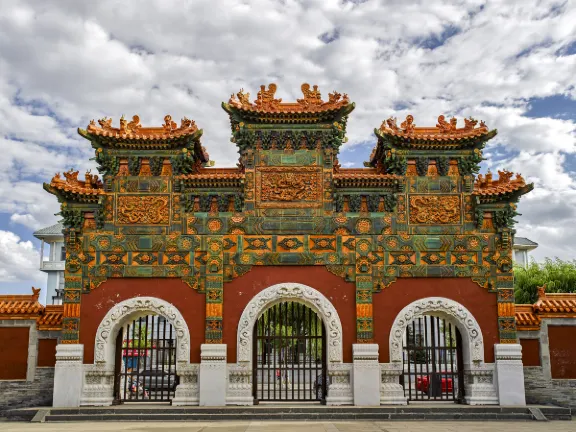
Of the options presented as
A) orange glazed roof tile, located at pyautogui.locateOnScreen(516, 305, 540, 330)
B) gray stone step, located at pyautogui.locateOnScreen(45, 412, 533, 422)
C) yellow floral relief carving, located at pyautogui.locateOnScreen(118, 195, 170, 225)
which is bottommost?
gray stone step, located at pyautogui.locateOnScreen(45, 412, 533, 422)

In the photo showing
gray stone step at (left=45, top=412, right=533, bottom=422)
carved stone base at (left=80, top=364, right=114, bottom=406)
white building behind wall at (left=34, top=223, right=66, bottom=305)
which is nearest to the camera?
gray stone step at (left=45, top=412, right=533, bottom=422)

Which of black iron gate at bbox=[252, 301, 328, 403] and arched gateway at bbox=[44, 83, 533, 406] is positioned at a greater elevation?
arched gateway at bbox=[44, 83, 533, 406]

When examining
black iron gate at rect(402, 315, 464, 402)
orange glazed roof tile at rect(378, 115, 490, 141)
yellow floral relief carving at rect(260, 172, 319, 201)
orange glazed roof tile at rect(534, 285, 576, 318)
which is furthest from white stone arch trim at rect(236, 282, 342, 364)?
orange glazed roof tile at rect(534, 285, 576, 318)

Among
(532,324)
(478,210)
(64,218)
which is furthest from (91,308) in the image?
(532,324)

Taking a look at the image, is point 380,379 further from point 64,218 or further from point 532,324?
point 64,218

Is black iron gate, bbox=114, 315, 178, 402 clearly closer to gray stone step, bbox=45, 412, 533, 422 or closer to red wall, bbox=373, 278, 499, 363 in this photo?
gray stone step, bbox=45, 412, 533, 422

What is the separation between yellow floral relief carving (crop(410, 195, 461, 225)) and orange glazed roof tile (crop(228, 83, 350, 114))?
3244 mm

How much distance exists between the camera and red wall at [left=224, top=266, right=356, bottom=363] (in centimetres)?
1462

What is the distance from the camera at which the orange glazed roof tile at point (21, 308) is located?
14.9 metres

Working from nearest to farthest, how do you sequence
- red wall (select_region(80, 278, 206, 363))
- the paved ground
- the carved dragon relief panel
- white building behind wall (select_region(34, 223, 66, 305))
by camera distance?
the paved ground, red wall (select_region(80, 278, 206, 363)), the carved dragon relief panel, white building behind wall (select_region(34, 223, 66, 305))

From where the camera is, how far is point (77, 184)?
50.2 ft

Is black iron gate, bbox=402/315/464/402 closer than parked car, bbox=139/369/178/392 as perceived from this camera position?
Yes

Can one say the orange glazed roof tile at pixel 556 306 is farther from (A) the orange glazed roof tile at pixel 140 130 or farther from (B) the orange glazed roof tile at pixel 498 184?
(A) the orange glazed roof tile at pixel 140 130

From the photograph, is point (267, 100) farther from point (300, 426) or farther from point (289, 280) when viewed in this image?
point (300, 426)
